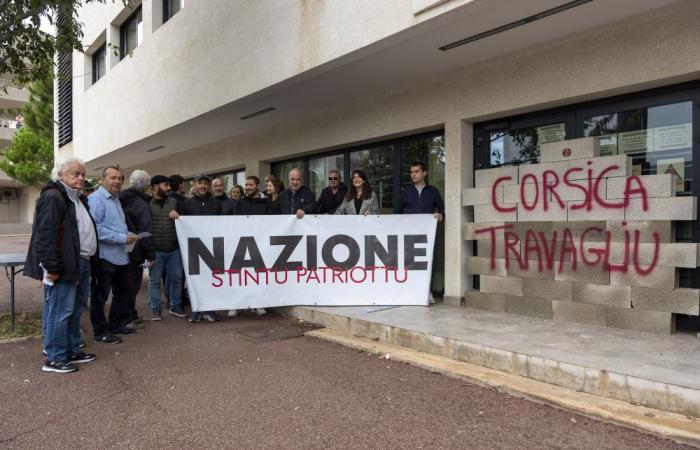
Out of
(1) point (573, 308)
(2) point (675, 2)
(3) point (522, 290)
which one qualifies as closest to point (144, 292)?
(3) point (522, 290)

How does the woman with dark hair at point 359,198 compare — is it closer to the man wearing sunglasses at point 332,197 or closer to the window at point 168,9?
the man wearing sunglasses at point 332,197

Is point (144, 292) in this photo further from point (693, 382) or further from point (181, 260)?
point (693, 382)

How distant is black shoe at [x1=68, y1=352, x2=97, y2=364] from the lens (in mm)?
4262

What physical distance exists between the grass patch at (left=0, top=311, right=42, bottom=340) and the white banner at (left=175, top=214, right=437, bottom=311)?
2.27 meters

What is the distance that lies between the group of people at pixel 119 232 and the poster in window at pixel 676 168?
247 centimetres

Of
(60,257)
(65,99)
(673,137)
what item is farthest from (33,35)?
(65,99)

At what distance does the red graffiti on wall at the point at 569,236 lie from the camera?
14.9 ft

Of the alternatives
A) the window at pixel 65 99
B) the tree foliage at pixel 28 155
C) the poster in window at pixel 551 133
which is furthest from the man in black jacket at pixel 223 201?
the tree foliage at pixel 28 155

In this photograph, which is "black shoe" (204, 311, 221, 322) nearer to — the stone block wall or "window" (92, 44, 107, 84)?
the stone block wall

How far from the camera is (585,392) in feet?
11.0

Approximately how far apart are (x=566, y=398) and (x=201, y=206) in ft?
16.4

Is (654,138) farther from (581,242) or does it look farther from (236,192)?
(236,192)

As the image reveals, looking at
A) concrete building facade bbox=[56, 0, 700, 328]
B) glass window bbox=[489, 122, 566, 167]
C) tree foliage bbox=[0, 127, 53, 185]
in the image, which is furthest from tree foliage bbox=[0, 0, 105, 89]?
tree foliage bbox=[0, 127, 53, 185]

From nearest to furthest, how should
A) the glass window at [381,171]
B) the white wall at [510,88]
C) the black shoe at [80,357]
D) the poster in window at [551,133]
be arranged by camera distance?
the black shoe at [80,357], the white wall at [510,88], the poster in window at [551,133], the glass window at [381,171]
